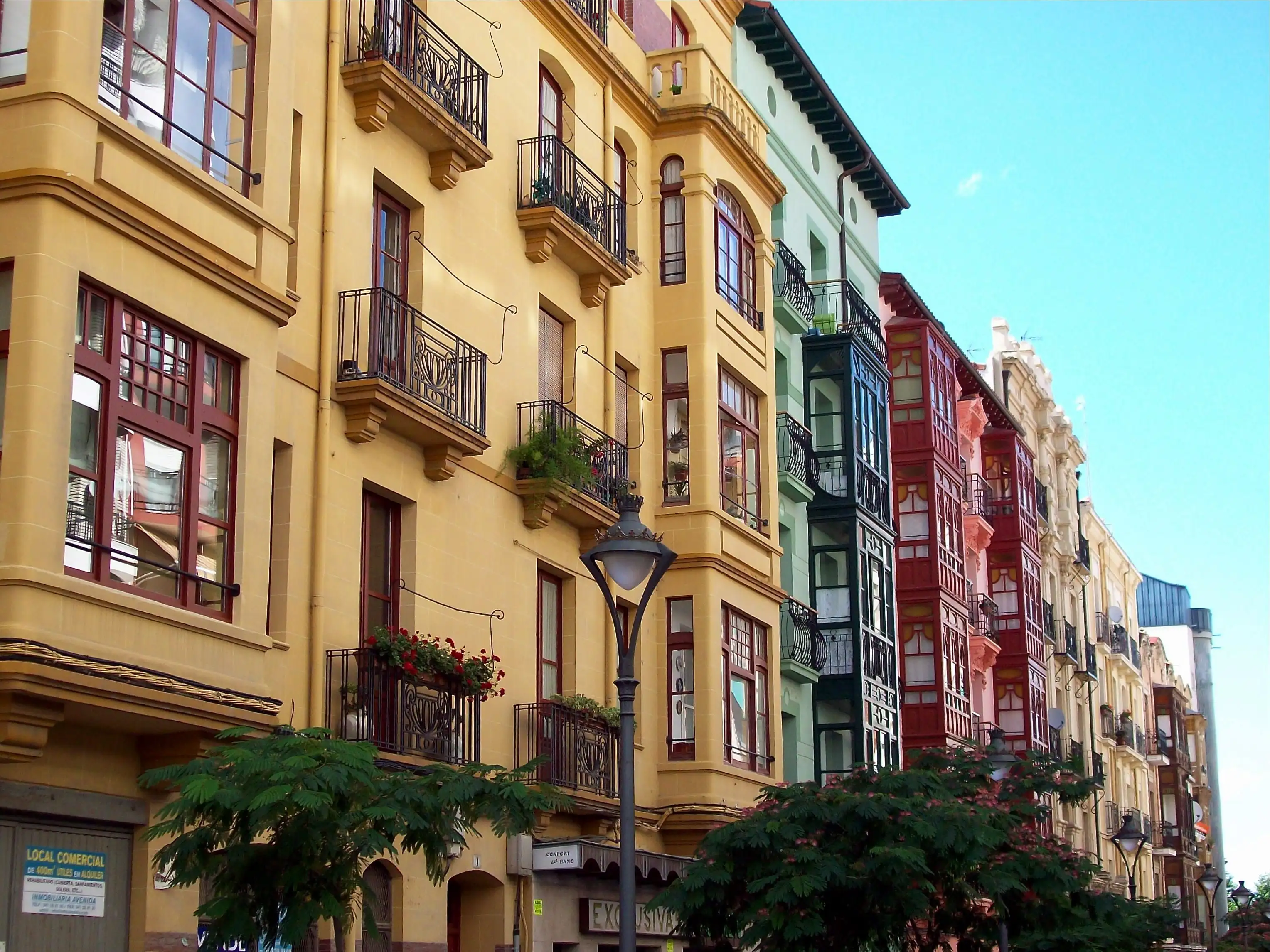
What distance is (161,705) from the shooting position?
48.4 ft

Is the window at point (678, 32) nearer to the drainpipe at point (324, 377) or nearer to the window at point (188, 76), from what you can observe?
the drainpipe at point (324, 377)

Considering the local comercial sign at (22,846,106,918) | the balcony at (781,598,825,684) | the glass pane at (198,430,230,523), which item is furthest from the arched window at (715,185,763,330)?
the local comercial sign at (22,846,106,918)

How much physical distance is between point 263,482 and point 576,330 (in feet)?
32.7

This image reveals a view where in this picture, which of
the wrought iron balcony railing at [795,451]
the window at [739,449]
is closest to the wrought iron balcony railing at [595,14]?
the window at [739,449]

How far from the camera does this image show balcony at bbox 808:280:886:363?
38.5m

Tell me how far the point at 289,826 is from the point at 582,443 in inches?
474

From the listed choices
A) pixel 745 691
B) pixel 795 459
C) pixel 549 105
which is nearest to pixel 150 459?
pixel 549 105

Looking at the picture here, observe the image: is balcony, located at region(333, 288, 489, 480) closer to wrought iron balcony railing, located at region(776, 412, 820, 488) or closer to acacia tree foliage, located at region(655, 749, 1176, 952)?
acacia tree foliage, located at region(655, 749, 1176, 952)

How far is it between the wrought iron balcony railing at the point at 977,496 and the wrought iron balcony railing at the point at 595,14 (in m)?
25.2

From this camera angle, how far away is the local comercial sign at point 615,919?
24000 millimetres

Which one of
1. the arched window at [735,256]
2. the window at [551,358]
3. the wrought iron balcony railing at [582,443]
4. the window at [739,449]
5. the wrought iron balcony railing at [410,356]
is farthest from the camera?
the arched window at [735,256]

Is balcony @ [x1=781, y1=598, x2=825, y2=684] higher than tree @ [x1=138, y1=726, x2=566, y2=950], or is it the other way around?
balcony @ [x1=781, y1=598, x2=825, y2=684]

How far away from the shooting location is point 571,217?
25.4 m

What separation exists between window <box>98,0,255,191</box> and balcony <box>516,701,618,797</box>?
28.0 ft
